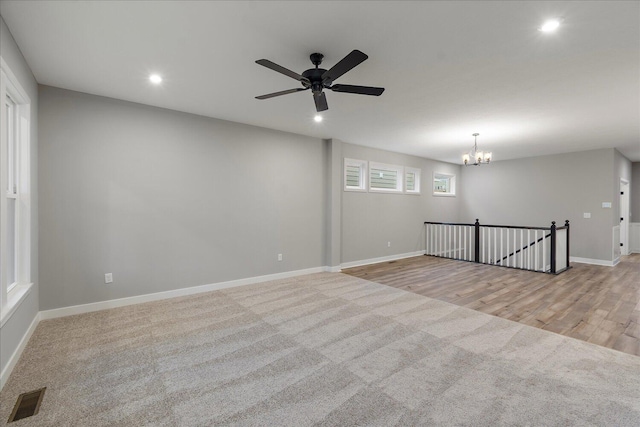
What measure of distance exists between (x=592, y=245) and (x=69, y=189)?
10006 mm

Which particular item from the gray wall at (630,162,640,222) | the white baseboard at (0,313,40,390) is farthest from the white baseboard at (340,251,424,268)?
the gray wall at (630,162,640,222)

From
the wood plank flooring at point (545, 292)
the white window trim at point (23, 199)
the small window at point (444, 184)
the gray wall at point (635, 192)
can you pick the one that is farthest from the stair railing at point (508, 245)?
the white window trim at point (23, 199)

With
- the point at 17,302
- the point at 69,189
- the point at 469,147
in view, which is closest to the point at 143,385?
the point at 17,302

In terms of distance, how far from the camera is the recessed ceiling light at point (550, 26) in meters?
2.12

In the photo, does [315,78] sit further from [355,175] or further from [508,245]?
[508,245]

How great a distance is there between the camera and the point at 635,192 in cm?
808

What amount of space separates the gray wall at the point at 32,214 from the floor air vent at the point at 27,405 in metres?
0.37

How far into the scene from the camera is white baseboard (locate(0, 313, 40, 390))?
6.89 feet

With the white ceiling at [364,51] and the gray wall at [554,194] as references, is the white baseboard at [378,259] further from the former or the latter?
the white ceiling at [364,51]

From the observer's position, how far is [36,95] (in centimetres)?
316

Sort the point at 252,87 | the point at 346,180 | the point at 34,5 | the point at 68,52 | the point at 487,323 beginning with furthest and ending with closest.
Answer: the point at 346,180 → the point at 252,87 → the point at 487,323 → the point at 68,52 → the point at 34,5

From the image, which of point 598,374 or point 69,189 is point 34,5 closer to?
point 69,189

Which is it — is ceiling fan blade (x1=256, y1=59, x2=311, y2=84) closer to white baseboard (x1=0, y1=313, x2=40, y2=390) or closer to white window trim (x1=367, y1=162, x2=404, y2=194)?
white baseboard (x1=0, y1=313, x2=40, y2=390)

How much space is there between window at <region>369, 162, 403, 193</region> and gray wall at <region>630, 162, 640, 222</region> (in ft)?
23.0
